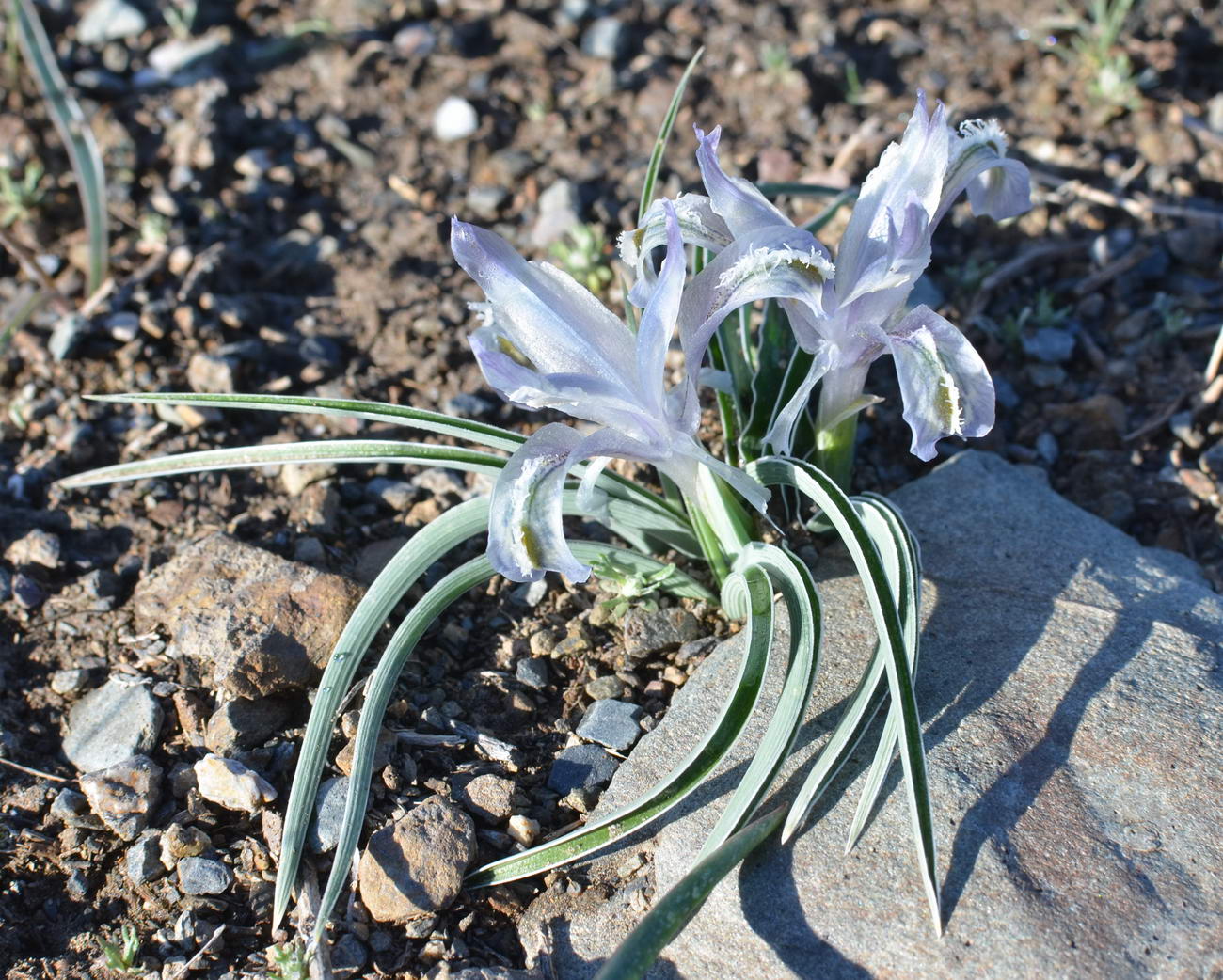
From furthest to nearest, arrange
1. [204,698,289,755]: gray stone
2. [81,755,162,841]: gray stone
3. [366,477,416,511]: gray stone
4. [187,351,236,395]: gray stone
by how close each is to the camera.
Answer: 1. [187,351,236,395]: gray stone
2. [366,477,416,511]: gray stone
3. [204,698,289,755]: gray stone
4. [81,755,162,841]: gray stone

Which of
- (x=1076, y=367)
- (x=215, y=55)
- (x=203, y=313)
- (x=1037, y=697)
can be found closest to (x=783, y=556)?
(x=1037, y=697)

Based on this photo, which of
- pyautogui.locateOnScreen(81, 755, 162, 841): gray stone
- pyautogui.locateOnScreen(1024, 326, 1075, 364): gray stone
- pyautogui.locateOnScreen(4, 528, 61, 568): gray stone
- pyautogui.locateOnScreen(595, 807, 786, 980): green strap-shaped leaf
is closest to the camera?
pyautogui.locateOnScreen(595, 807, 786, 980): green strap-shaped leaf

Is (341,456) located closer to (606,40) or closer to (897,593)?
(897,593)

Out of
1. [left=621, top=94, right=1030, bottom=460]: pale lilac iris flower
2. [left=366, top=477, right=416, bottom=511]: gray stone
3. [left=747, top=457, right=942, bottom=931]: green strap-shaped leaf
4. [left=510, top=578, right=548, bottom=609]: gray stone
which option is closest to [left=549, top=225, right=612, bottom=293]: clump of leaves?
[left=366, top=477, right=416, bottom=511]: gray stone

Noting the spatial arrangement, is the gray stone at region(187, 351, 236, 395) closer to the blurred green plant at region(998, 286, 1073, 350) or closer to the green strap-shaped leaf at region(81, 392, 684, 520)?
the green strap-shaped leaf at region(81, 392, 684, 520)

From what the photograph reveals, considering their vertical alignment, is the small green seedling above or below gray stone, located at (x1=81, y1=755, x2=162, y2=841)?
above

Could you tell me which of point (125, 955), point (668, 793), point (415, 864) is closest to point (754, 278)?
point (668, 793)

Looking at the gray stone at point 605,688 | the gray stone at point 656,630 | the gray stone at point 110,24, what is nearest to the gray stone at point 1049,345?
the gray stone at point 656,630

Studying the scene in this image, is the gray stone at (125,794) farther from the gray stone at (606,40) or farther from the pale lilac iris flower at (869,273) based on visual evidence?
the gray stone at (606,40)
